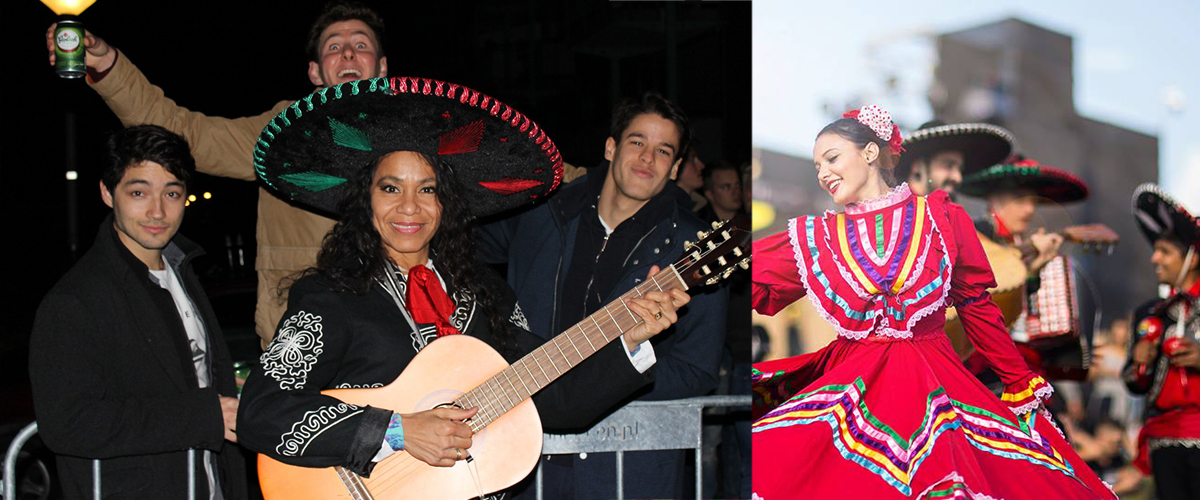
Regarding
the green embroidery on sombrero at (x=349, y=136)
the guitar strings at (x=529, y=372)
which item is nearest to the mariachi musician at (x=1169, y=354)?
the guitar strings at (x=529, y=372)

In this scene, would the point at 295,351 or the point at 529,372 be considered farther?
the point at 529,372

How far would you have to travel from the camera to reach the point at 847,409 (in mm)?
Result: 2754

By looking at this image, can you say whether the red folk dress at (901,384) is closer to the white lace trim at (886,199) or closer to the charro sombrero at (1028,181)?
the white lace trim at (886,199)

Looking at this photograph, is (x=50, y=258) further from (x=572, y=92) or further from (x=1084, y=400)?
(x=1084, y=400)

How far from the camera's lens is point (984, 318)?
2766 mm

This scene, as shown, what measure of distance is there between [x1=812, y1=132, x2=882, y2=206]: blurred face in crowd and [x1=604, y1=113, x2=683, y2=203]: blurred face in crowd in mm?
543

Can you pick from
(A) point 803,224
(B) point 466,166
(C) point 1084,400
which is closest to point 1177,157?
(C) point 1084,400

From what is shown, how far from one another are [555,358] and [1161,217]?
6.25ft

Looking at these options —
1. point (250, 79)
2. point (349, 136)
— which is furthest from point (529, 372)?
point (250, 79)

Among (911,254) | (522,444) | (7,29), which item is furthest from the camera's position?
(7,29)

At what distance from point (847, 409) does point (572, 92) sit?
215cm

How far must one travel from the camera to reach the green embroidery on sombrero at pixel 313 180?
9.02ft

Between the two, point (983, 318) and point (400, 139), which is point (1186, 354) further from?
point (400, 139)

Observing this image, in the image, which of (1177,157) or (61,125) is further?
(61,125)
